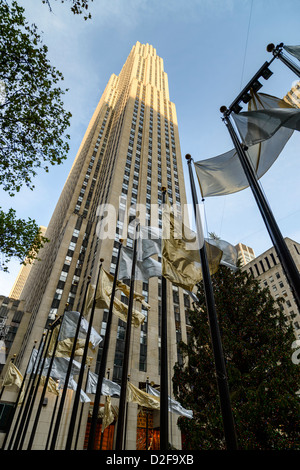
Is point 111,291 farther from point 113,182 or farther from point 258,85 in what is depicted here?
point 113,182

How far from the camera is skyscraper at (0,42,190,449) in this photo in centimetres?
3503

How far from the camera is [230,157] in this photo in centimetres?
1065

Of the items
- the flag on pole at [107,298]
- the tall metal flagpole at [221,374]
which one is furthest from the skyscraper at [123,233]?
the tall metal flagpole at [221,374]

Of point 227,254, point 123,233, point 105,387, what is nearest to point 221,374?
point 227,254

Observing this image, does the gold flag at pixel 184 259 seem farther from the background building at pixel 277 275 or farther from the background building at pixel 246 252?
the background building at pixel 246 252

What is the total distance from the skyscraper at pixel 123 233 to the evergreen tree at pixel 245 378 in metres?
3.91

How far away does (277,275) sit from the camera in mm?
74125

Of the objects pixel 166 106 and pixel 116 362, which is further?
pixel 166 106

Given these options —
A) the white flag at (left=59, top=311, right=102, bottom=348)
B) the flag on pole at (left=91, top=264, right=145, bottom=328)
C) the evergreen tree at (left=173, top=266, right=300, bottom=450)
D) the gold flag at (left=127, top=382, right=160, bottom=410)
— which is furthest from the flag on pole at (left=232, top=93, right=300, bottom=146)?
the gold flag at (left=127, top=382, right=160, bottom=410)

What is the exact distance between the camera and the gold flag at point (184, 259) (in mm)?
9031

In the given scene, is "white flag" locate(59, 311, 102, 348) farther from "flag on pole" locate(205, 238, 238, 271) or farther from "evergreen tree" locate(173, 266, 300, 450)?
"flag on pole" locate(205, 238, 238, 271)

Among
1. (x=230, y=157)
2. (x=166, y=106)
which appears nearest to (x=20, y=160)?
(x=230, y=157)

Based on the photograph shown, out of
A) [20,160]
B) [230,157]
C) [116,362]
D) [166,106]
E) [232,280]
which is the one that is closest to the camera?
[230,157]
